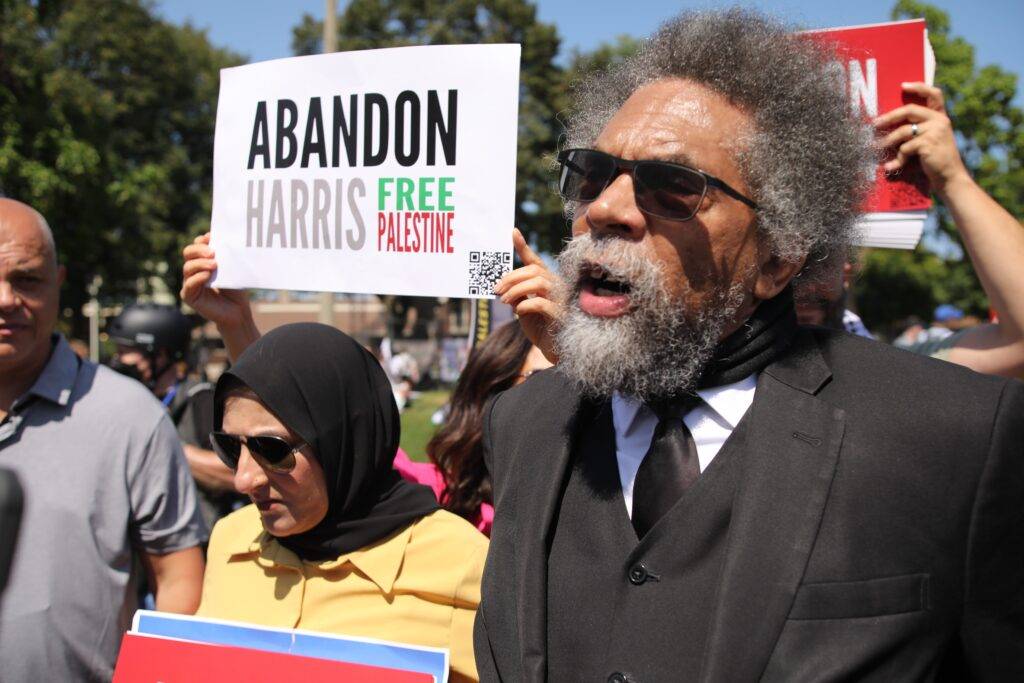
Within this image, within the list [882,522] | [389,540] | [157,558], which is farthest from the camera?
[157,558]

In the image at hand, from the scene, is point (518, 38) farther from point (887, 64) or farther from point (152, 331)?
point (887, 64)

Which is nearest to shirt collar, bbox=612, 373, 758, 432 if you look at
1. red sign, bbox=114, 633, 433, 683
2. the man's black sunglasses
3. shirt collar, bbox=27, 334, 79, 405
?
the man's black sunglasses

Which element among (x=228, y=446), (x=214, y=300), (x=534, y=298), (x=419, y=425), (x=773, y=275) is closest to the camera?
(x=773, y=275)

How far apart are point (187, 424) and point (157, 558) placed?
2.19 metres

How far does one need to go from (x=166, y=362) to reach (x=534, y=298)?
427 cm

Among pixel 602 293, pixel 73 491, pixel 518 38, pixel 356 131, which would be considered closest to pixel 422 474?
pixel 73 491

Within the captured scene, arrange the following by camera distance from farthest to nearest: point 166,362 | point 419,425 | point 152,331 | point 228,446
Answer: point 419,425
point 166,362
point 152,331
point 228,446

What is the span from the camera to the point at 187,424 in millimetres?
4785

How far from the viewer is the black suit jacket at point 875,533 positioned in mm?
1393

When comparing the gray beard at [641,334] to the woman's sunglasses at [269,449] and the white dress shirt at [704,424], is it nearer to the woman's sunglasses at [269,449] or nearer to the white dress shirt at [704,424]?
the white dress shirt at [704,424]

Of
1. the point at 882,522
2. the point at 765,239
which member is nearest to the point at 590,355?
the point at 765,239

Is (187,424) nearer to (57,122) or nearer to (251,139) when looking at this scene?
(251,139)

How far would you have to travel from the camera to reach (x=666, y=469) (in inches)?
64.9

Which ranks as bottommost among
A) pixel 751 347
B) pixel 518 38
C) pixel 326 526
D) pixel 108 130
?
pixel 326 526
